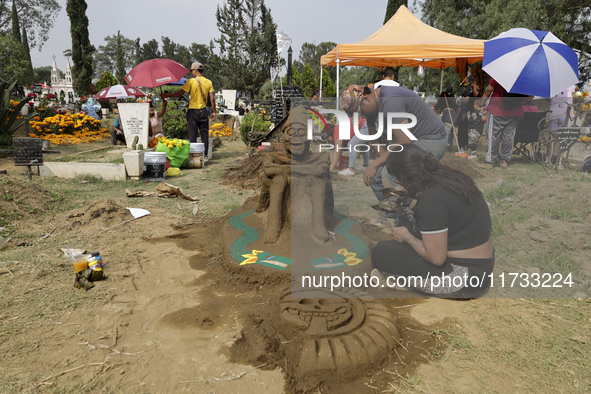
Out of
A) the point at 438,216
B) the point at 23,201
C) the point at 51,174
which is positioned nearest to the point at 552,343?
the point at 438,216

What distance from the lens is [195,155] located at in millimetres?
8594

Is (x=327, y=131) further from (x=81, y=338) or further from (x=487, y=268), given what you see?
(x=81, y=338)

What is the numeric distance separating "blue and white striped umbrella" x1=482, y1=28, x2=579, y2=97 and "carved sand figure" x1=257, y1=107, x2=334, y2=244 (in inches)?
106

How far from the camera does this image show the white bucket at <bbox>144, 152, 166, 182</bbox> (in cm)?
714

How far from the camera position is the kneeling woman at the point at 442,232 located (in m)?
2.60

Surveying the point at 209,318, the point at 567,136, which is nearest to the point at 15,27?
the point at 209,318

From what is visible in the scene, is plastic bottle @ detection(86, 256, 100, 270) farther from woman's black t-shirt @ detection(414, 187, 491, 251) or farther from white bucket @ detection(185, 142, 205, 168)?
white bucket @ detection(185, 142, 205, 168)

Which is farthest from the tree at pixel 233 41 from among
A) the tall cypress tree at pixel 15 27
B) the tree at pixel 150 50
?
the tree at pixel 150 50

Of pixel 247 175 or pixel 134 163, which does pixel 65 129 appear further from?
pixel 247 175

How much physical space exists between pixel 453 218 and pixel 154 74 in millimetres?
8668

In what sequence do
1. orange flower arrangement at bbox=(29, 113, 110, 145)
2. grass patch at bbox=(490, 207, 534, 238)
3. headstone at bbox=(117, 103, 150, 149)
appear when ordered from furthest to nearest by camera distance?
1. orange flower arrangement at bbox=(29, 113, 110, 145)
2. headstone at bbox=(117, 103, 150, 149)
3. grass patch at bbox=(490, 207, 534, 238)

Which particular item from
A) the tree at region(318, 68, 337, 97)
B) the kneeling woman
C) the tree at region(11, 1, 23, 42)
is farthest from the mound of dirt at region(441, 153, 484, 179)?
the tree at region(11, 1, 23, 42)

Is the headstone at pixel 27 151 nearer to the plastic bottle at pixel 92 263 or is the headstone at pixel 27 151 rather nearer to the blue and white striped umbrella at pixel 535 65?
the plastic bottle at pixel 92 263

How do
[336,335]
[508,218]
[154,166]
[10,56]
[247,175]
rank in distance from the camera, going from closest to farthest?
1. [336,335]
2. [508,218]
3. [154,166]
4. [247,175]
5. [10,56]
